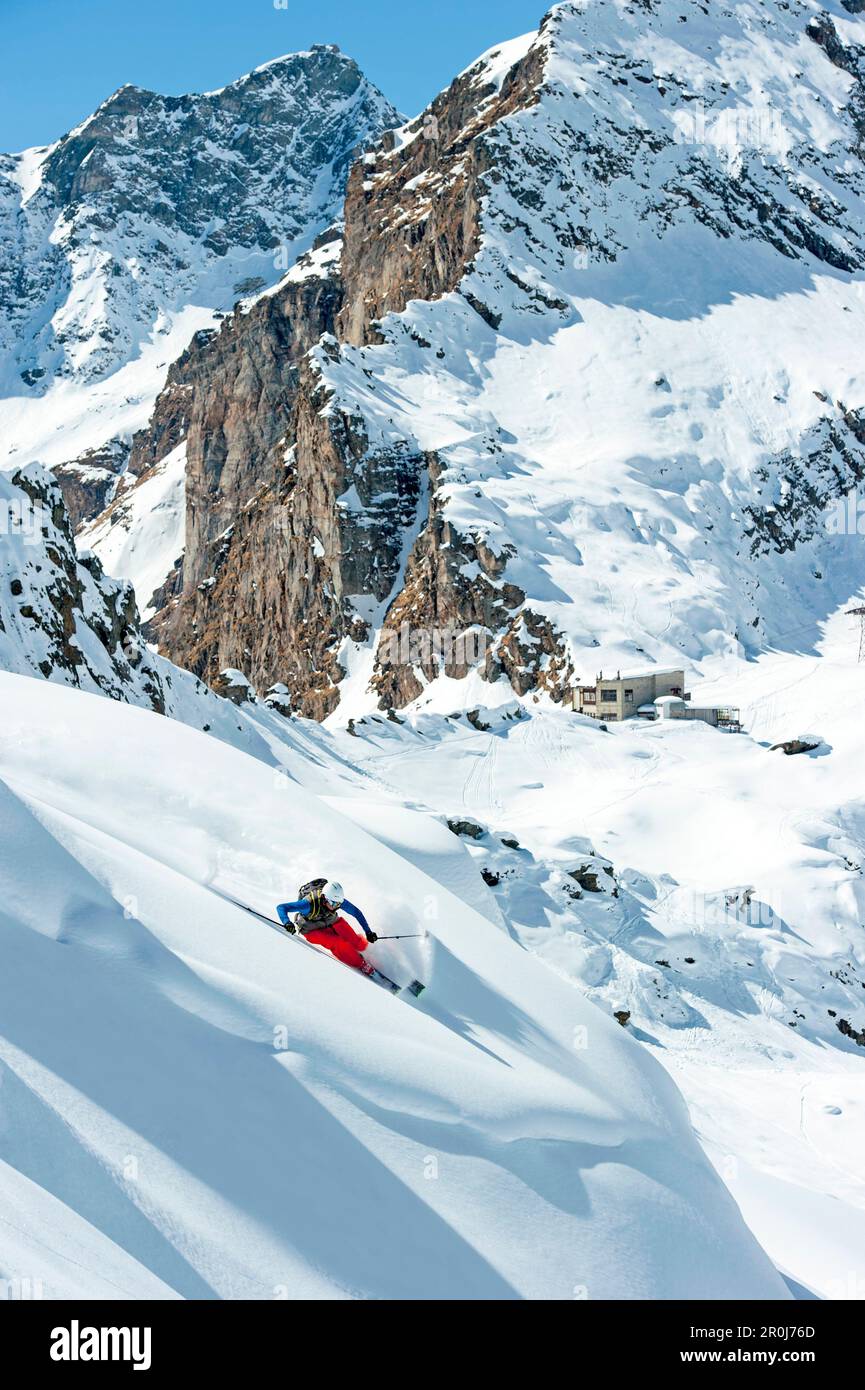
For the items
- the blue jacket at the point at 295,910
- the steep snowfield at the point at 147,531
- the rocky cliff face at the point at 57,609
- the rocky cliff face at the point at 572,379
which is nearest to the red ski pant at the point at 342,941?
the blue jacket at the point at 295,910

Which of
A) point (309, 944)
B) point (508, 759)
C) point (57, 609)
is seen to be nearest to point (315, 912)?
point (309, 944)

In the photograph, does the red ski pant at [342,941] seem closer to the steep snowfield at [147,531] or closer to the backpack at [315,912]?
the backpack at [315,912]

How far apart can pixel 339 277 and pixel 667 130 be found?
4032 cm

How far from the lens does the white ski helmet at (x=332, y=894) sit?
310 inches

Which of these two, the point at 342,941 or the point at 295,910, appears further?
the point at 342,941

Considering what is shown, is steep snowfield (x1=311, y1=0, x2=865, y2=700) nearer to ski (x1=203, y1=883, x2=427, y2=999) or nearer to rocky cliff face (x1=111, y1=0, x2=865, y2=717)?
rocky cliff face (x1=111, y1=0, x2=865, y2=717)

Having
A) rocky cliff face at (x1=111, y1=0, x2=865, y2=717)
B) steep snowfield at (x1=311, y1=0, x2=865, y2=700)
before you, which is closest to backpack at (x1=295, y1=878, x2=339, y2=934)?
rocky cliff face at (x1=111, y1=0, x2=865, y2=717)

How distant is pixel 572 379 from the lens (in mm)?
85938

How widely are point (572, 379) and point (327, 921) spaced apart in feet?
273

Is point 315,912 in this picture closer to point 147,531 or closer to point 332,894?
point 332,894

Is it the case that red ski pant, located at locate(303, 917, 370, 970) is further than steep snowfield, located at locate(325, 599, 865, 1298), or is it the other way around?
steep snowfield, located at locate(325, 599, 865, 1298)

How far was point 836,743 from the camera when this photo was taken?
126ft

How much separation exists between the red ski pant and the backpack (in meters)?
0.04

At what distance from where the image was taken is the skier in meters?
7.96
